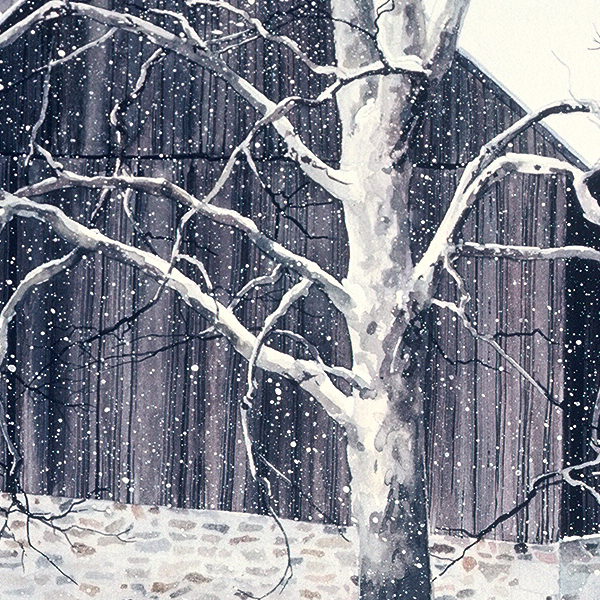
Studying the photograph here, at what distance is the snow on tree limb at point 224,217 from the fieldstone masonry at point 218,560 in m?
2.59

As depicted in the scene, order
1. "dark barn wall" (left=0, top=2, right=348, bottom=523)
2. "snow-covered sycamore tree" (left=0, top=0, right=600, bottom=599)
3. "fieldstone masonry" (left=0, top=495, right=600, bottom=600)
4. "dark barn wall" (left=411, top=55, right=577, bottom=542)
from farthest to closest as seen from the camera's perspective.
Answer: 1. "dark barn wall" (left=0, top=2, right=348, bottom=523)
2. "fieldstone masonry" (left=0, top=495, right=600, bottom=600)
3. "dark barn wall" (left=411, top=55, right=577, bottom=542)
4. "snow-covered sycamore tree" (left=0, top=0, right=600, bottom=599)

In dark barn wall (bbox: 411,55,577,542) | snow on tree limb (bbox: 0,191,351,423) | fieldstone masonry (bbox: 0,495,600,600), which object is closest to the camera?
snow on tree limb (bbox: 0,191,351,423)

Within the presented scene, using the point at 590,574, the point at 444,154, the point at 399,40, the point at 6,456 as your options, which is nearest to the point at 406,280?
the point at 399,40

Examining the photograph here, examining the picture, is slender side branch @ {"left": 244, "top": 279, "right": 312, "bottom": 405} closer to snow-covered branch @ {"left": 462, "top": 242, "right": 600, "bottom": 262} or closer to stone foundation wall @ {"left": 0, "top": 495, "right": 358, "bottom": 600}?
snow-covered branch @ {"left": 462, "top": 242, "right": 600, "bottom": 262}

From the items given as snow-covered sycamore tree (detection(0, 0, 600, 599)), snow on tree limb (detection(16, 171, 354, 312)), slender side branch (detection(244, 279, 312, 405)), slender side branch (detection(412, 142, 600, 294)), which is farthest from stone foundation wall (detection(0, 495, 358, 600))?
slender side branch (detection(412, 142, 600, 294))

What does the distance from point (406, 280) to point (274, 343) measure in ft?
6.90

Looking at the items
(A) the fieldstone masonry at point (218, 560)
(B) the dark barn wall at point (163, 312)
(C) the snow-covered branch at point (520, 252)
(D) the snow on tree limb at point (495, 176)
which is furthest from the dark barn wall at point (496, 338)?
(D) the snow on tree limb at point (495, 176)

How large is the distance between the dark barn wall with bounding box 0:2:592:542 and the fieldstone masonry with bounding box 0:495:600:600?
16 cm

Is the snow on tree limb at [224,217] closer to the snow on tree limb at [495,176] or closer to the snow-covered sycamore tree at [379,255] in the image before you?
the snow-covered sycamore tree at [379,255]

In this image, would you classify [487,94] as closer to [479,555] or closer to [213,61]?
[213,61]

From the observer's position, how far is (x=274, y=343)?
22.4 feet

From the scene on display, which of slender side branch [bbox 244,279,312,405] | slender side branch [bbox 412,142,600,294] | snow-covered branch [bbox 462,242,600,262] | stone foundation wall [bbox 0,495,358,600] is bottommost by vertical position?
stone foundation wall [bbox 0,495,358,600]

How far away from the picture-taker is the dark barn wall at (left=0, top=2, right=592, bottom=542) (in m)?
6.43

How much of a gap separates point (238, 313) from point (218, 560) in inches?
79.2
